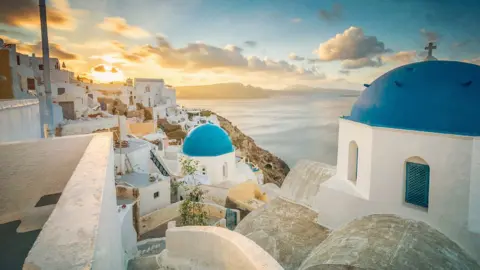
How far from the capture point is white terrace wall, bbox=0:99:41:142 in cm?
446

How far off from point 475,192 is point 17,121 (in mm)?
8845

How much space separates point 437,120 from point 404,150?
2.72 feet

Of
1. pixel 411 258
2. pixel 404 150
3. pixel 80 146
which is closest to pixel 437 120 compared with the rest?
pixel 404 150

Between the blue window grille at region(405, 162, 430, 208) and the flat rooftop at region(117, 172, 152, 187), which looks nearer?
the blue window grille at region(405, 162, 430, 208)

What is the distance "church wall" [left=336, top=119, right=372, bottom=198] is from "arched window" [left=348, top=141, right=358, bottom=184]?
8 cm

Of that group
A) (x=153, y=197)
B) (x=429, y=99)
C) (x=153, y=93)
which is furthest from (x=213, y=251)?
(x=153, y=93)

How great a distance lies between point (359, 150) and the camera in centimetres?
618

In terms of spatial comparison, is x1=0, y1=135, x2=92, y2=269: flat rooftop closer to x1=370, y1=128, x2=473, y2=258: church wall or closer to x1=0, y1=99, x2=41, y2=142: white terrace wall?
x1=0, y1=99, x2=41, y2=142: white terrace wall

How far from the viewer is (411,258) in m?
3.77

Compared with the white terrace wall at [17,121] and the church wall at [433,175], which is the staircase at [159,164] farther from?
the church wall at [433,175]

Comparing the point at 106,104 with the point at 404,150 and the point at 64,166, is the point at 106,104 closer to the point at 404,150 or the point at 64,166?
the point at 64,166

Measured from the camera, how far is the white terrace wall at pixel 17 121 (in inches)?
175

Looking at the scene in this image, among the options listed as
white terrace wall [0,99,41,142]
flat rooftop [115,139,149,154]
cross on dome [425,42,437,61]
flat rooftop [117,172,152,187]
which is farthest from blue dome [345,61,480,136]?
flat rooftop [115,139,149,154]

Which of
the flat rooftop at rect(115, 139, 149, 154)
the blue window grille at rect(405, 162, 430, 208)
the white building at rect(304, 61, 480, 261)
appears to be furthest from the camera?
the flat rooftop at rect(115, 139, 149, 154)
